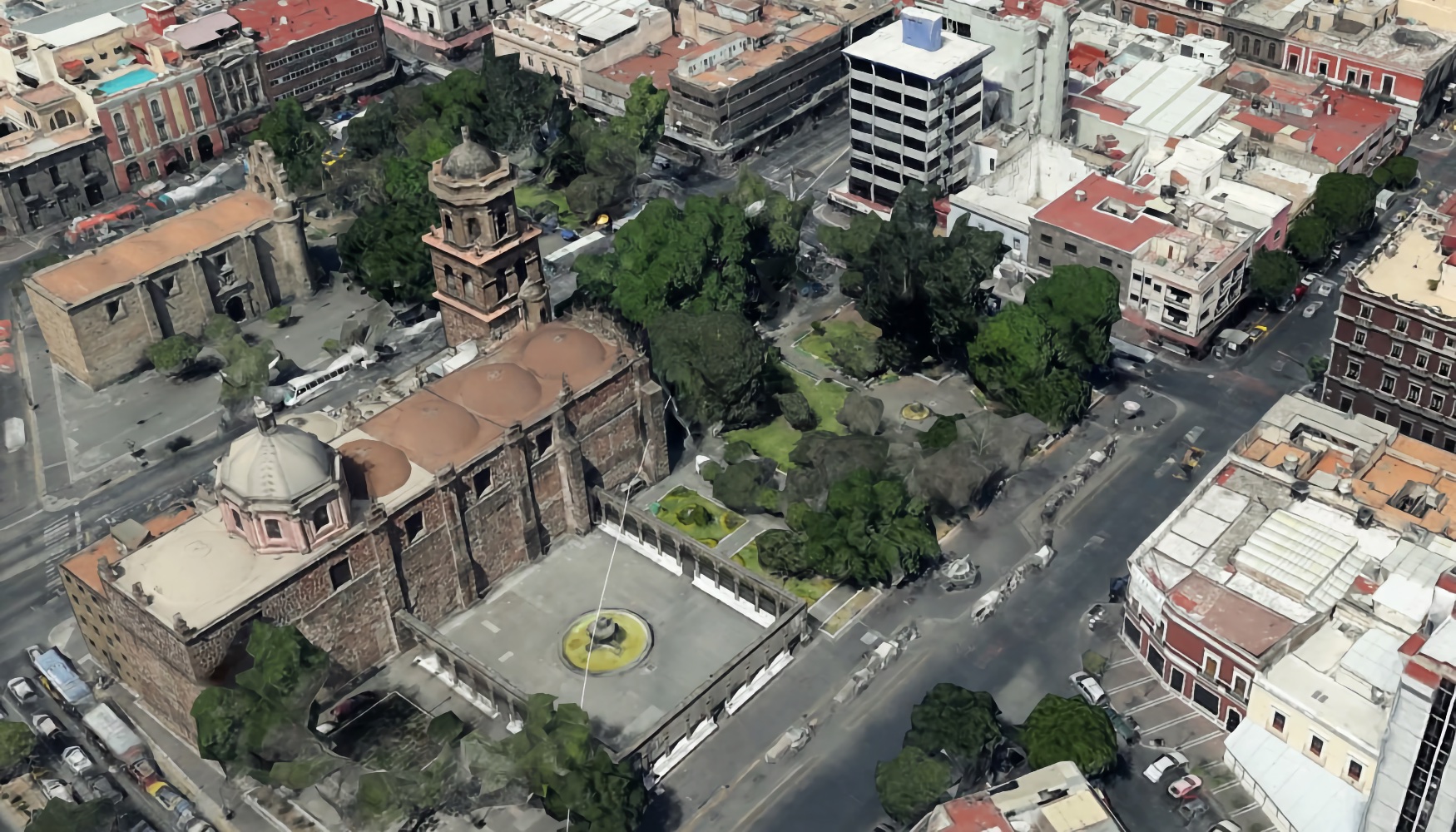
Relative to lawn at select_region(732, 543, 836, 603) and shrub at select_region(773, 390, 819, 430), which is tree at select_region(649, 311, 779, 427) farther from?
lawn at select_region(732, 543, 836, 603)

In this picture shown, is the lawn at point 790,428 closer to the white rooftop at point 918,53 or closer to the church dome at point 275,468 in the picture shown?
the white rooftop at point 918,53

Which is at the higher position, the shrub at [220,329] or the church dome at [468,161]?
the church dome at [468,161]

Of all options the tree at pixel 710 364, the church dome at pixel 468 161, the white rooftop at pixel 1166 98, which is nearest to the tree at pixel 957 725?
the tree at pixel 710 364

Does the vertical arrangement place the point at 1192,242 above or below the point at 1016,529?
above

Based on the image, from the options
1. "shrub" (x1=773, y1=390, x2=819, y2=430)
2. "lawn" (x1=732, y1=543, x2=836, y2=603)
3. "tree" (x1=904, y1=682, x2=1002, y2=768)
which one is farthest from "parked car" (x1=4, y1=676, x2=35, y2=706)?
"shrub" (x1=773, y1=390, x2=819, y2=430)

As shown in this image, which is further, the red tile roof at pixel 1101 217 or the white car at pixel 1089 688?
the red tile roof at pixel 1101 217

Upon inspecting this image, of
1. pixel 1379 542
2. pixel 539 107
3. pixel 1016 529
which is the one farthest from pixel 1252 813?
pixel 539 107

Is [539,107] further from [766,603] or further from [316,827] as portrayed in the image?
[316,827]
